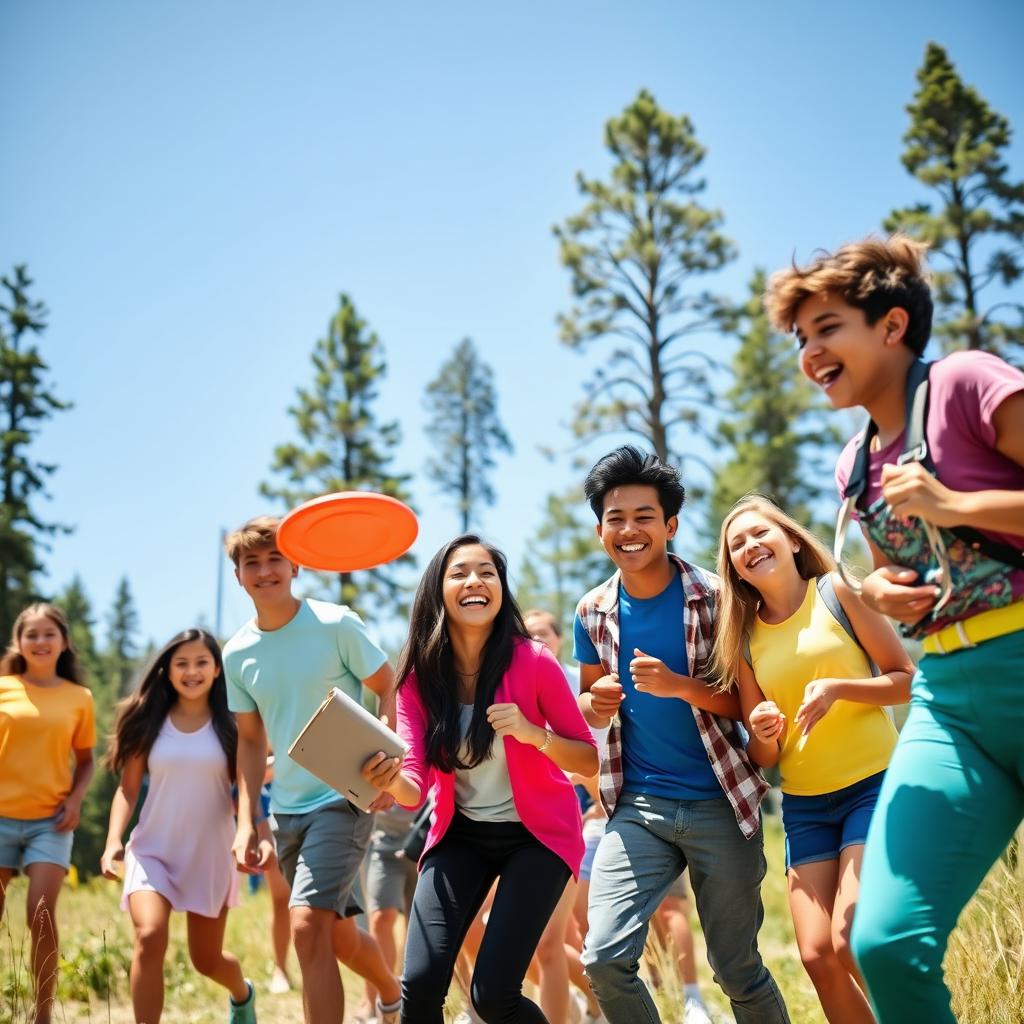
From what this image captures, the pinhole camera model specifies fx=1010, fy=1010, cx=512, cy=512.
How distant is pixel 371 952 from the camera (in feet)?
16.9

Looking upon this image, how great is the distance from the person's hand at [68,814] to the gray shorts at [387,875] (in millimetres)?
1989

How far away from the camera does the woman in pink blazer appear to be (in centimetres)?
396

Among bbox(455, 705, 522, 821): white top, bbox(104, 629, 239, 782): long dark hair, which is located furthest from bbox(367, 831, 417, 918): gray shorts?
bbox(455, 705, 522, 821): white top

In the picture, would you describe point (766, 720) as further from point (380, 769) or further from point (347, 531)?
point (347, 531)

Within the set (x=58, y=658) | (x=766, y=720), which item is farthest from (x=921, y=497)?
(x=58, y=658)

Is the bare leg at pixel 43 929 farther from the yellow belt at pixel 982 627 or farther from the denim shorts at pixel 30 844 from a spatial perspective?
the yellow belt at pixel 982 627

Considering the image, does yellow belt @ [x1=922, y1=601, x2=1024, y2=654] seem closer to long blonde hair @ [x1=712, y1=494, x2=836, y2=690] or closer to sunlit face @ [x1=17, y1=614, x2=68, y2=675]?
long blonde hair @ [x1=712, y1=494, x2=836, y2=690]

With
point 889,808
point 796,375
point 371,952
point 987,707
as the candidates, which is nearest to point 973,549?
point 987,707

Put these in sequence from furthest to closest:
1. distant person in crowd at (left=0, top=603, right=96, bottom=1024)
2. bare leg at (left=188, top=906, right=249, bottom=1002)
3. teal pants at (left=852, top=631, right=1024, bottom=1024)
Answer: distant person in crowd at (left=0, top=603, right=96, bottom=1024) → bare leg at (left=188, top=906, right=249, bottom=1002) → teal pants at (left=852, top=631, right=1024, bottom=1024)

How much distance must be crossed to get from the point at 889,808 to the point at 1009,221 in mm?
24033

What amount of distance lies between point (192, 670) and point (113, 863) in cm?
115

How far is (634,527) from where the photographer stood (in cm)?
443

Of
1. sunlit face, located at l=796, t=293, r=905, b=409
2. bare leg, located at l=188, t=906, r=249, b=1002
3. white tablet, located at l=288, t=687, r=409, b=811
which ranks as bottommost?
bare leg, located at l=188, t=906, r=249, b=1002

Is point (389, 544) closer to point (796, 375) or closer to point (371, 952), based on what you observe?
point (371, 952)
